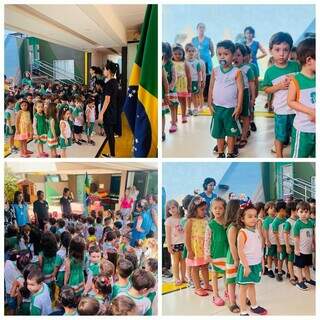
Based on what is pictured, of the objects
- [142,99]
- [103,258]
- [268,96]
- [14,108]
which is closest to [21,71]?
[14,108]

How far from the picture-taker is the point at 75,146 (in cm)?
192

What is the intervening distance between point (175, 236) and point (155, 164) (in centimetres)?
29

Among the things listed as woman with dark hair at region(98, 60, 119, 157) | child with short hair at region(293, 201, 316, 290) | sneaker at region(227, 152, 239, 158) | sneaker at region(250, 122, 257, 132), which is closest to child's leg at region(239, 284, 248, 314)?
child with short hair at region(293, 201, 316, 290)

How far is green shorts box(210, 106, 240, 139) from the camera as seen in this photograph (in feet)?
6.21

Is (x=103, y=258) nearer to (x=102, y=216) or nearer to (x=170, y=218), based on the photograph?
(x=102, y=216)

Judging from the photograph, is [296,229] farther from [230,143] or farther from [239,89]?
[239,89]

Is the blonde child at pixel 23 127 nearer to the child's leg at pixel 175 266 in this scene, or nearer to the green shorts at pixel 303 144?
the child's leg at pixel 175 266

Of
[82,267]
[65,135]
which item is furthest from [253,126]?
[82,267]

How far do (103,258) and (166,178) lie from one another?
15.5 inches

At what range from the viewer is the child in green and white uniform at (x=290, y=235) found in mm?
1897

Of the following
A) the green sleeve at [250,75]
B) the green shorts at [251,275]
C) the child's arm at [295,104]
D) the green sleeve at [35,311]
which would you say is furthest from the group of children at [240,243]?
the green sleeve at [35,311]

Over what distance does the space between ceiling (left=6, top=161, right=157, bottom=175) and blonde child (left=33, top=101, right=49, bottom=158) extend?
52 mm

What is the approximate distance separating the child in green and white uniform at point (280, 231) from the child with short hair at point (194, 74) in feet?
1.57

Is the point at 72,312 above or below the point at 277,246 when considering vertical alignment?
below
